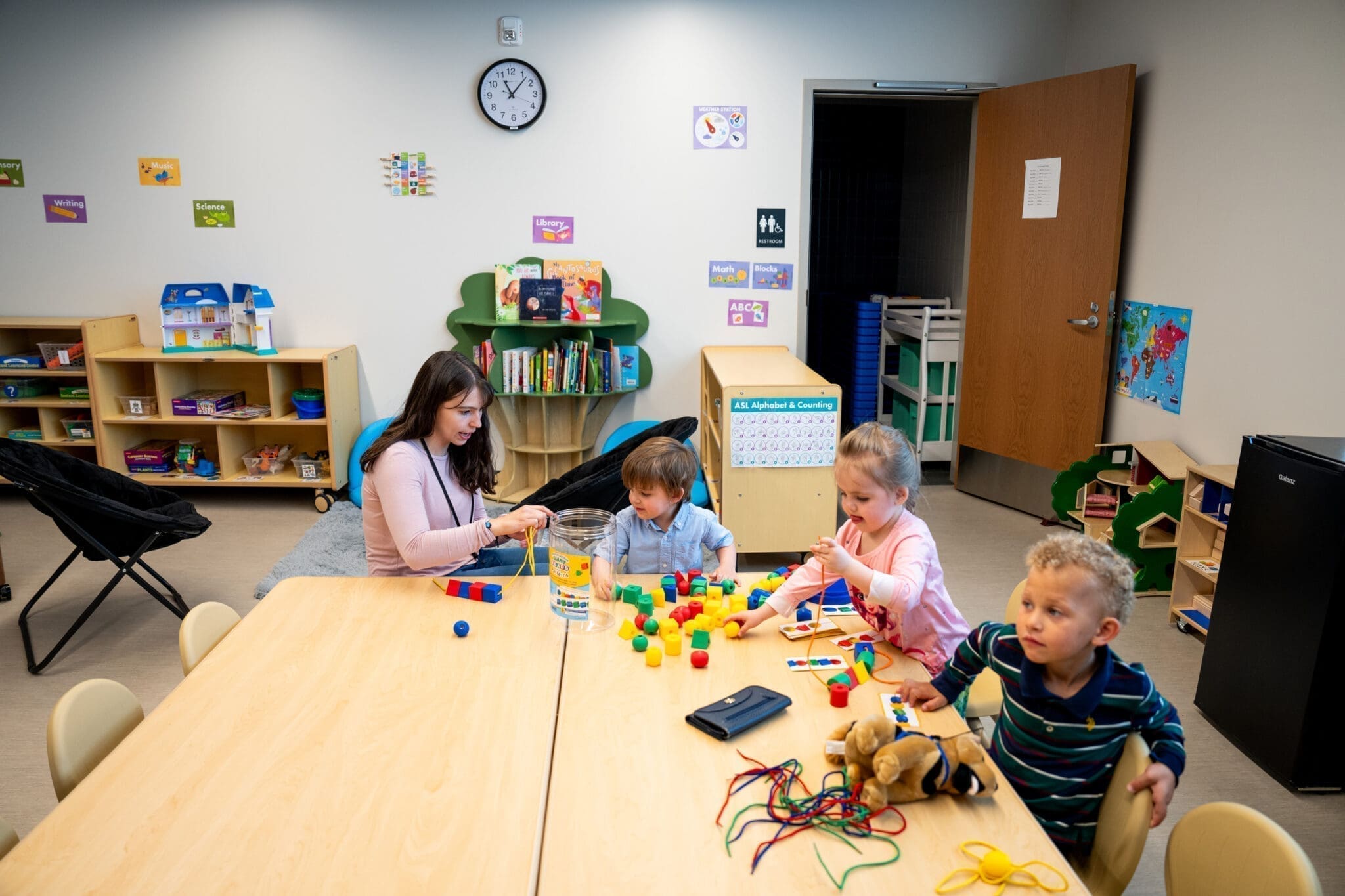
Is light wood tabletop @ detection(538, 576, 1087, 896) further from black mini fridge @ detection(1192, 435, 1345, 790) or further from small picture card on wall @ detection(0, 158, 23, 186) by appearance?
small picture card on wall @ detection(0, 158, 23, 186)

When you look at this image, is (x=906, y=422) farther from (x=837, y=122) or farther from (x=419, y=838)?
(x=419, y=838)

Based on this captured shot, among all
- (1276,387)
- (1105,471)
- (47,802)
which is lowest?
(47,802)

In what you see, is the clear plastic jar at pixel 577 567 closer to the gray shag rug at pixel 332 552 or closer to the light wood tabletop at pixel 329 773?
the light wood tabletop at pixel 329 773

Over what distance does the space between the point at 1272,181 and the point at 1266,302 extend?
440mm

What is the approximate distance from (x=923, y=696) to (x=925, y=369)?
163 inches

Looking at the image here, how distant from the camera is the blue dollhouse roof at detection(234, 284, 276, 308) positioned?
5047mm

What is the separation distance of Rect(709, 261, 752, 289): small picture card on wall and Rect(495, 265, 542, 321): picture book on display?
960 millimetres

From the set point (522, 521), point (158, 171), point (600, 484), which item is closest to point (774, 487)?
point (600, 484)

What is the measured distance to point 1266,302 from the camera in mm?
3574

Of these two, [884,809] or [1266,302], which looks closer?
[884,809]

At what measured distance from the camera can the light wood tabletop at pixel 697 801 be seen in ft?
4.04

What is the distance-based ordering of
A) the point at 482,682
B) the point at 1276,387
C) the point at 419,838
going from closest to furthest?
the point at 419,838
the point at 482,682
the point at 1276,387

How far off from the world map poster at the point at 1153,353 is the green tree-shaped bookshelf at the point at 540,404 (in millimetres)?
2416

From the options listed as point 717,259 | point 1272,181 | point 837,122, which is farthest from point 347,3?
point 1272,181
